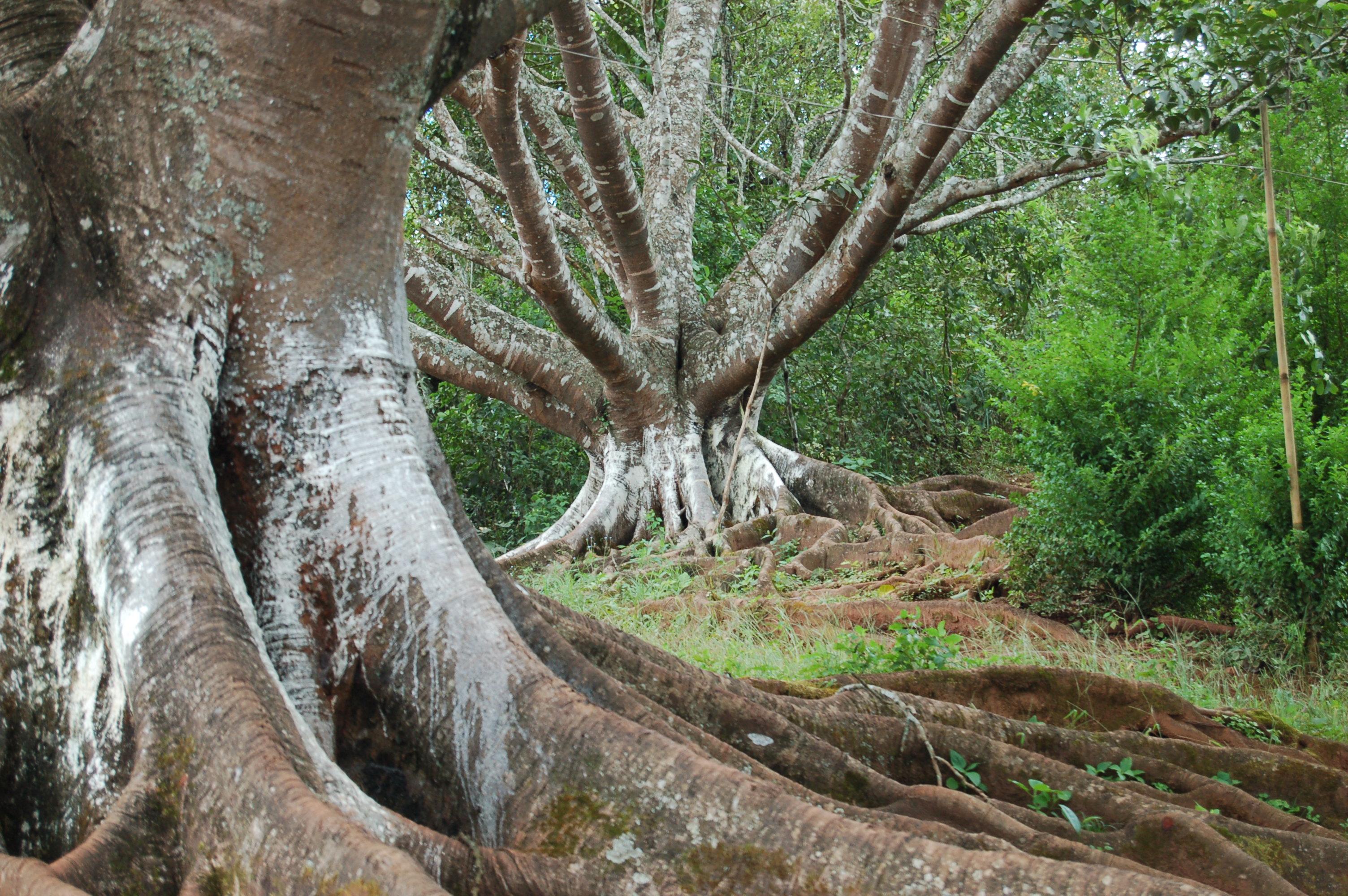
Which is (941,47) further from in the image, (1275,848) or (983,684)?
(1275,848)

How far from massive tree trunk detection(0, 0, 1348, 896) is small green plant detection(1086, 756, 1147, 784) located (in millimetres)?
358

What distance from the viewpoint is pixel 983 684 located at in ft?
12.6

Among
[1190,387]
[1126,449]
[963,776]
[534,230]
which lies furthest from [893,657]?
[534,230]

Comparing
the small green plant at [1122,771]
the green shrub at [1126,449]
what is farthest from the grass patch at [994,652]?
the small green plant at [1122,771]

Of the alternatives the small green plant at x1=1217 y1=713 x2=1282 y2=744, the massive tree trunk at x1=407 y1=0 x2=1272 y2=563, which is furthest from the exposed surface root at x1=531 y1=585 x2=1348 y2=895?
the massive tree trunk at x1=407 y1=0 x2=1272 y2=563

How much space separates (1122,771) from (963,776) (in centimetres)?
59

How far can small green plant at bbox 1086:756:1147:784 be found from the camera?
10.2 feet

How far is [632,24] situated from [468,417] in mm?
5002

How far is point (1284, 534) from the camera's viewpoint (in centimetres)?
444

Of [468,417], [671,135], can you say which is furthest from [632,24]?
[468,417]

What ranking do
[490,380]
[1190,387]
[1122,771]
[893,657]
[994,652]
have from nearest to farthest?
[1122,771] → [893,657] → [994,652] → [1190,387] → [490,380]

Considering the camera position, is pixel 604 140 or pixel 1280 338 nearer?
pixel 1280 338

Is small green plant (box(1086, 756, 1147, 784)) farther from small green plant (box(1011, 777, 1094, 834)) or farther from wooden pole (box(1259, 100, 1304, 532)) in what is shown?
wooden pole (box(1259, 100, 1304, 532))

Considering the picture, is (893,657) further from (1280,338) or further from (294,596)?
(294,596)
